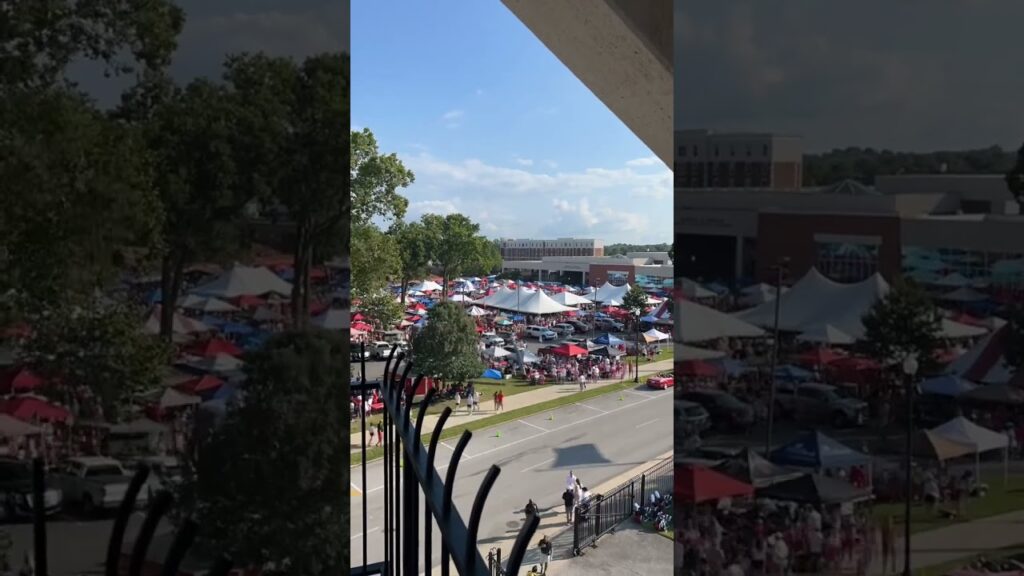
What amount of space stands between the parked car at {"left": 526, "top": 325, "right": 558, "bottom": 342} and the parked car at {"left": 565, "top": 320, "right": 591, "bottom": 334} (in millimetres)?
1446

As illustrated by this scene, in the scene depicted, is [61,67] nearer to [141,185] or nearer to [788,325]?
[141,185]

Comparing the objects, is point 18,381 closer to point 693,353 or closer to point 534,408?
point 693,353

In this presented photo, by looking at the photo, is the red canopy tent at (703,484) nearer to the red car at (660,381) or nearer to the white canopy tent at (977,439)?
the white canopy tent at (977,439)

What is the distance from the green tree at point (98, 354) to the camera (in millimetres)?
1390

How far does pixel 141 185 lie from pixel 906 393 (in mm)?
1547

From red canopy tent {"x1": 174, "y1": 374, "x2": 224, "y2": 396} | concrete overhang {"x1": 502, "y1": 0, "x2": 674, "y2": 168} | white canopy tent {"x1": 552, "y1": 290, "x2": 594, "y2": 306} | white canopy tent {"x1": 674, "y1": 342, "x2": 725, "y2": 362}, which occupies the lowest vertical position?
white canopy tent {"x1": 552, "y1": 290, "x2": 594, "y2": 306}

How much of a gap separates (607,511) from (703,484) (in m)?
10.2

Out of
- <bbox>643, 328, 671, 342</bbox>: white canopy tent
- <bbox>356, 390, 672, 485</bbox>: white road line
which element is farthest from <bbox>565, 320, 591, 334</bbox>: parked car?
<bbox>356, 390, 672, 485</bbox>: white road line

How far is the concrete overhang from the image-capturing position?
281 cm

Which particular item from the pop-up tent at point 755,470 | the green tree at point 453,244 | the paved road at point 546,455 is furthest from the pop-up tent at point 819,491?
the green tree at point 453,244

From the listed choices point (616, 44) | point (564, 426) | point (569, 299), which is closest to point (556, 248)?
point (569, 299)

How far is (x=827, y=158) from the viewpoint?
1562mm

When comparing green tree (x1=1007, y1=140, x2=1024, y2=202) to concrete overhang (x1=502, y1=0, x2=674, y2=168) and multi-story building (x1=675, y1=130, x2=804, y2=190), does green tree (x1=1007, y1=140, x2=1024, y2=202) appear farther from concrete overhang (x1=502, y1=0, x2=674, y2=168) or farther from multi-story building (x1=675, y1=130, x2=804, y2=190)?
concrete overhang (x1=502, y1=0, x2=674, y2=168)

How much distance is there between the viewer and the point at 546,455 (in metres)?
15.4
